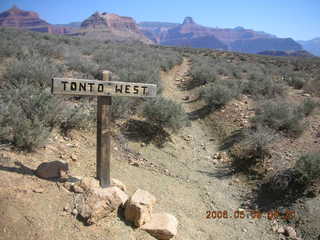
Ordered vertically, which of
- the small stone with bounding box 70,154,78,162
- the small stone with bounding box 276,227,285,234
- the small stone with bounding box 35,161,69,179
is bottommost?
the small stone with bounding box 276,227,285,234

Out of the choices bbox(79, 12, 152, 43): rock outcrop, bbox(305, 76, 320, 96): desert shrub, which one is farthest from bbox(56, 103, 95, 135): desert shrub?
bbox(79, 12, 152, 43): rock outcrop

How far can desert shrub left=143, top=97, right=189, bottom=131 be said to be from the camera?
659 centimetres

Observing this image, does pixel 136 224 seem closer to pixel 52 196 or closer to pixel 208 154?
pixel 52 196

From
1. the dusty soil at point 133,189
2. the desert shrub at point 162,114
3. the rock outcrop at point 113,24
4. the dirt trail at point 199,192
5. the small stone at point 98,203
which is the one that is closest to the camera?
the dusty soil at point 133,189

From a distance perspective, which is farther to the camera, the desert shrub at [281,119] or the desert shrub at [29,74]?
the desert shrub at [281,119]

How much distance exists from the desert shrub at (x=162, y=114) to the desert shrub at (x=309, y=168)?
10.5ft

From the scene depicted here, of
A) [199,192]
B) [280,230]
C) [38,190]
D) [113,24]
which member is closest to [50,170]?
[38,190]

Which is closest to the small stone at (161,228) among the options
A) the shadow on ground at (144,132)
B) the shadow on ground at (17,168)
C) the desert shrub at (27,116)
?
Answer: the shadow on ground at (17,168)

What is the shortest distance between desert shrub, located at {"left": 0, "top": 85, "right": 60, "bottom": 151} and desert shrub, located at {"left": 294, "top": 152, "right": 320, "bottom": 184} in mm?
4754

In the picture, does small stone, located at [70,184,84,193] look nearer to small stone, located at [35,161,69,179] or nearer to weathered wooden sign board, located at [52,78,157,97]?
small stone, located at [35,161,69,179]

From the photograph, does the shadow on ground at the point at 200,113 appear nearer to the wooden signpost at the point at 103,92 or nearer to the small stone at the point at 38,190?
the wooden signpost at the point at 103,92
